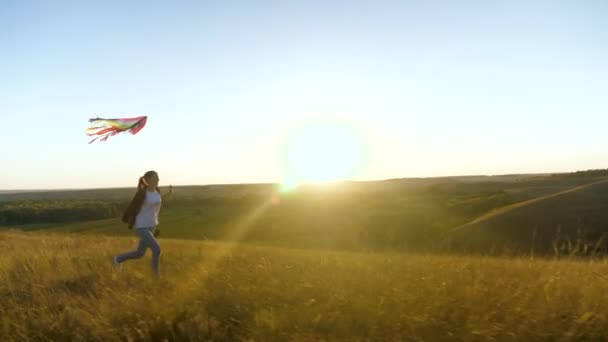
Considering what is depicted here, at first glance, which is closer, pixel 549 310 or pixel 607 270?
pixel 549 310

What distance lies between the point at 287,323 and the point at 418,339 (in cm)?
123

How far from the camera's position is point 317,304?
5.49 m

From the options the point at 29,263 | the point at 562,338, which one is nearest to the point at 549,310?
the point at 562,338

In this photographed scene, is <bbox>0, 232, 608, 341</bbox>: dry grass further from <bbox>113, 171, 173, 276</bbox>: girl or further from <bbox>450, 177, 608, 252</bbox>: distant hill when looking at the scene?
<bbox>450, 177, 608, 252</bbox>: distant hill

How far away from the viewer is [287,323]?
191 inches

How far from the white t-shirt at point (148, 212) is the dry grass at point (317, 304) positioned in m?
1.16

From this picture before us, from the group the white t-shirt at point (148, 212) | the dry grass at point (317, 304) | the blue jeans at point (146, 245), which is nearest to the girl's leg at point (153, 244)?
the blue jeans at point (146, 245)

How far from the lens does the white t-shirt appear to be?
872 centimetres

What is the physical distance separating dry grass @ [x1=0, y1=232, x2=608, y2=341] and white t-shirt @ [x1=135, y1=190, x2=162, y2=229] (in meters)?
1.16

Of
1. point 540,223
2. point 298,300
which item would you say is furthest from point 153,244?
point 540,223

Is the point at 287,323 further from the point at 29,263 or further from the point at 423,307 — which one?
the point at 29,263

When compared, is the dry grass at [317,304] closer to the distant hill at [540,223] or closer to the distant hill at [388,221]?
the distant hill at [388,221]

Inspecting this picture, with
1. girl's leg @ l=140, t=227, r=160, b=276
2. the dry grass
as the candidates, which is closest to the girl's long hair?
Answer: girl's leg @ l=140, t=227, r=160, b=276

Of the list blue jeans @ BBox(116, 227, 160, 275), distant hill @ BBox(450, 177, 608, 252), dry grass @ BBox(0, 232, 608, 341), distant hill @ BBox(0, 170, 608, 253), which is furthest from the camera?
distant hill @ BBox(0, 170, 608, 253)
